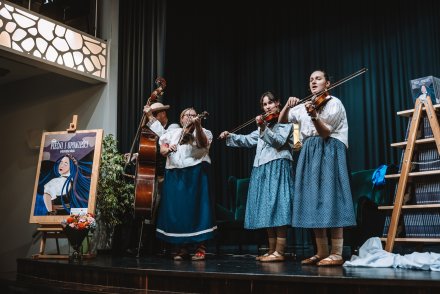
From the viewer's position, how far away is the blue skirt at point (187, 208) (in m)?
4.02

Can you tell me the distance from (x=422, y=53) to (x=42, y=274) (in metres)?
4.64

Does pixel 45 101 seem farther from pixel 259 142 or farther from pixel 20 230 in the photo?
pixel 259 142

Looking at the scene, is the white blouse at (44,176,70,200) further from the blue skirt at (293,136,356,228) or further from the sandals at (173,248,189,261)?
the blue skirt at (293,136,356,228)

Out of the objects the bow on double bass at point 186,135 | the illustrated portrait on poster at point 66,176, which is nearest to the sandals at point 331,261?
the bow on double bass at point 186,135

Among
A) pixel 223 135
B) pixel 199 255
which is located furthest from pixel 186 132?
pixel 199 255

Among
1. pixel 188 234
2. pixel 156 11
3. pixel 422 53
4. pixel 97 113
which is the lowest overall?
pixel 188 234

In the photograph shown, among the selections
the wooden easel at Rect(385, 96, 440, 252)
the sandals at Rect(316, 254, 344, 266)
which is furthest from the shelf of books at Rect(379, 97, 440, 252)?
the sandals at Rect(316, 254, 344, 266)

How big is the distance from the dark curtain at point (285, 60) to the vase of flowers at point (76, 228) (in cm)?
147

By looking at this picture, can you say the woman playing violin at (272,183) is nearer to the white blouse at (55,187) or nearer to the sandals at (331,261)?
the sandals at (331,261)

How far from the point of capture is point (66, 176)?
500 centimetres

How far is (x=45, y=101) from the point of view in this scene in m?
6.72

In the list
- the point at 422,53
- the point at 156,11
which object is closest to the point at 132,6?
the point at 156,11

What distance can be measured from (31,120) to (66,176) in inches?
88.7

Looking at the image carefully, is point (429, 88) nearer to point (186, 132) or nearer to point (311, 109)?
point (311, 109)
